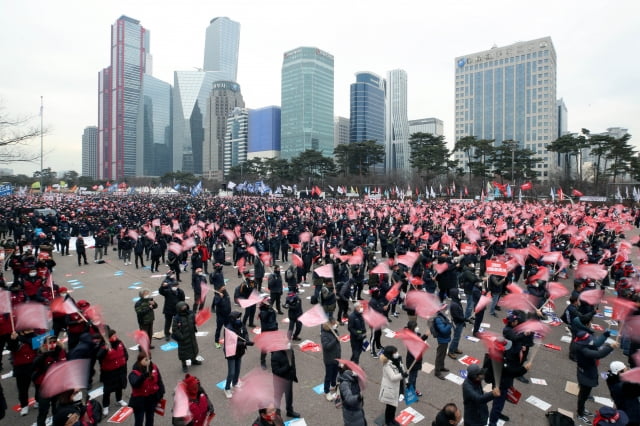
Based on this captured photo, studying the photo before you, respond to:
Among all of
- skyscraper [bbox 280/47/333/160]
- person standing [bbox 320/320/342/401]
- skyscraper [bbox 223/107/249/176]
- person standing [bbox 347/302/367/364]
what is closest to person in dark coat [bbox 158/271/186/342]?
person standing [bbox 320/320/342/401]

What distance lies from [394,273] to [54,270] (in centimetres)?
1488

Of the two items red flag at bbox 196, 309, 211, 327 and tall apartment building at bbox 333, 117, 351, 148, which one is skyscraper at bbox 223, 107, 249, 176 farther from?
red flag at bbox 196, 309, 211, 327

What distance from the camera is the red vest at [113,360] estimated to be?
5379 mm

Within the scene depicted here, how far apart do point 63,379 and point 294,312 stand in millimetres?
4519

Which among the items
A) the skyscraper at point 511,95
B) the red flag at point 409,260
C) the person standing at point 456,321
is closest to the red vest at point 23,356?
the person standing at point 456,321

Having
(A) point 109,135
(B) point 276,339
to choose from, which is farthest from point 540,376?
(A) point 109,135

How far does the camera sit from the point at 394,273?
1006cm

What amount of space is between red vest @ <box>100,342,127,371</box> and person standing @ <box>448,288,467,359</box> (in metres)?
6.06

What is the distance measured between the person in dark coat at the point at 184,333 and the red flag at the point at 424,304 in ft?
14.5

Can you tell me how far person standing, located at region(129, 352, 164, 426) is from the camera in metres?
4.66

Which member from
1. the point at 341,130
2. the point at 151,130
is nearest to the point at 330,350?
the point at 341,130

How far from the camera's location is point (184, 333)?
660 cm

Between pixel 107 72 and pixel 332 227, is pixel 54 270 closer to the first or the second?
pixel 332 227

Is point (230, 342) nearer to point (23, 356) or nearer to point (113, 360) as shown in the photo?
point (113, 360)
